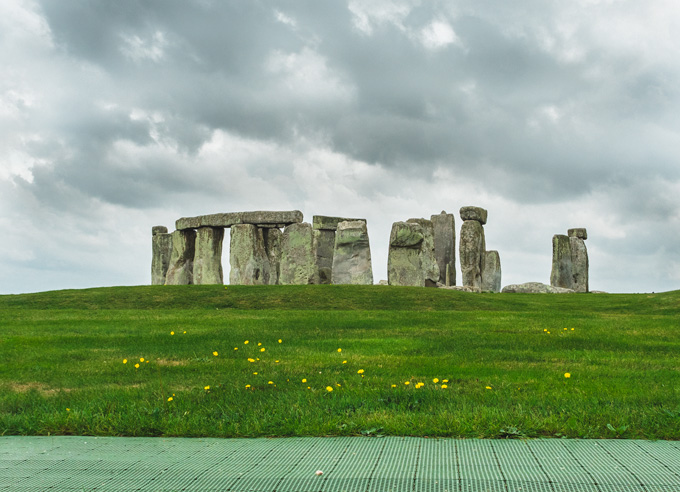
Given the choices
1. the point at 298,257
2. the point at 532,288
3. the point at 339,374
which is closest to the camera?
the point at 339,374

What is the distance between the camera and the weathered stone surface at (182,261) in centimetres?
2927

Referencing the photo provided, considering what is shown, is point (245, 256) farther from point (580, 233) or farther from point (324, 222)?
point (580, 233)

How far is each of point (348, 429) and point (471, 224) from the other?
25192 mm

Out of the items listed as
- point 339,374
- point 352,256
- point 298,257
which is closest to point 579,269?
point 352,256

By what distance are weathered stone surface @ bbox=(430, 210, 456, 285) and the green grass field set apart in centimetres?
1525

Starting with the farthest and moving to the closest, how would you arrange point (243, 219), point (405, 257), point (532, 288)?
point (532, 288), point (243, 219), point (405, 257)

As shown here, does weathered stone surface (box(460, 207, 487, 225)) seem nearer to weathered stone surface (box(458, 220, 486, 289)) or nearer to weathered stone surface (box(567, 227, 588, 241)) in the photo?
weathered stone surface (box(458, 220, 486, 289))

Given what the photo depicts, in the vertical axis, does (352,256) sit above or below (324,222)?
below

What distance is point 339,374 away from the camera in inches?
299

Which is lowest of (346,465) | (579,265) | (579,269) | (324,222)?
(346,465)

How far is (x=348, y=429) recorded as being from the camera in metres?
5.15

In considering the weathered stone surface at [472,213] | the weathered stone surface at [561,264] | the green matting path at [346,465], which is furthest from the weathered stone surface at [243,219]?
the green matting path at [346,465]

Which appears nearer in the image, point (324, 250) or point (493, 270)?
point (324, 250)

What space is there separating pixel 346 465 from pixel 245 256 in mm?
23080
